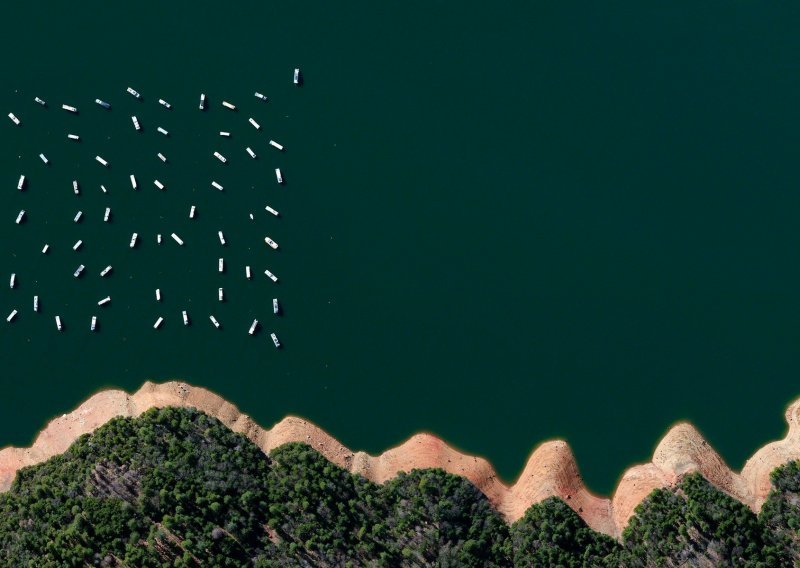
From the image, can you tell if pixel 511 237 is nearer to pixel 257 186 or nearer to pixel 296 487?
pixel 257 186

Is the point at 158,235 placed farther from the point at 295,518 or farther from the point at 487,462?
the point at 487,462

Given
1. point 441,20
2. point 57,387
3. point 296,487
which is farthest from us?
point 441,20

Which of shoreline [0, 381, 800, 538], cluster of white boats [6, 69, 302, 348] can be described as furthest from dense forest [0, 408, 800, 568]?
cluster of white boats [6, 69, 302, 348]

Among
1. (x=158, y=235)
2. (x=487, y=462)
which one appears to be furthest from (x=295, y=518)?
(x=158, y=235)

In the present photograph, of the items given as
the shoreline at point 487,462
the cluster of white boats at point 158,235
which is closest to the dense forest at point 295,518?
the shoreline at point 487,462

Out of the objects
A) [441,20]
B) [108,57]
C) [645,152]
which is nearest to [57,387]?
→ [108,57]

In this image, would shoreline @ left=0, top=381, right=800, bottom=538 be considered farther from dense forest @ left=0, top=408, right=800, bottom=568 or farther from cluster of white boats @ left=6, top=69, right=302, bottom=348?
cluster of white boats @ left=6, top=69, right=302, bottom=348

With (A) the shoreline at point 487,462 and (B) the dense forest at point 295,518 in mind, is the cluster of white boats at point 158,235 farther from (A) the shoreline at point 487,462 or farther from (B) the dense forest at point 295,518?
(B) the dense forest at point 295,518

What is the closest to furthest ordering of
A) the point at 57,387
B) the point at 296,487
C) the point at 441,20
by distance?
1. the point at 296,487
2. the point at 57,387
3. the point at 441,20
